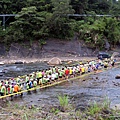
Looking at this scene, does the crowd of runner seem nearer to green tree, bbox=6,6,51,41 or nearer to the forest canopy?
the forest canopy

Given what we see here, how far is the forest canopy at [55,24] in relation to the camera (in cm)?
5650

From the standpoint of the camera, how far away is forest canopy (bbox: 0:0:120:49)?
185 feet

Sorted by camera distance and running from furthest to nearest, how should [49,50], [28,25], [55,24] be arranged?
1. [28,25]
2. [49,50]
3. [55,24]

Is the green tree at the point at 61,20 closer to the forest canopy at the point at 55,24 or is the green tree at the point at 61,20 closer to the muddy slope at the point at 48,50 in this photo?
the forest canopy at the point at 55,24

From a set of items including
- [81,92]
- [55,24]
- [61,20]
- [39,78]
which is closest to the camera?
[81,92]

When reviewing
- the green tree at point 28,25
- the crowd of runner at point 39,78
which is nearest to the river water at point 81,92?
the crowd of runner at point 39,78

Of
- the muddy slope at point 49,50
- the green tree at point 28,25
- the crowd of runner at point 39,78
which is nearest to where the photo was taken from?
the crowd of runner at point 39,78

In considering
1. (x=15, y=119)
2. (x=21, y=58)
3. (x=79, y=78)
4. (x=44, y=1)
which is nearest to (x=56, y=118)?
(x=15, y=119)

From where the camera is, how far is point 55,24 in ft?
186

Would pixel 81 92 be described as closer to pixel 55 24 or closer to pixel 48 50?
pixel 48 50

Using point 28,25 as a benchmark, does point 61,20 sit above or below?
above

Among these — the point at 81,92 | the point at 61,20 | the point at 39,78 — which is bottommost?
the point at 81,92

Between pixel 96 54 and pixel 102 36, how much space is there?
434cm

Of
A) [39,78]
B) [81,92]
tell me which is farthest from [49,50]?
[81,92]
